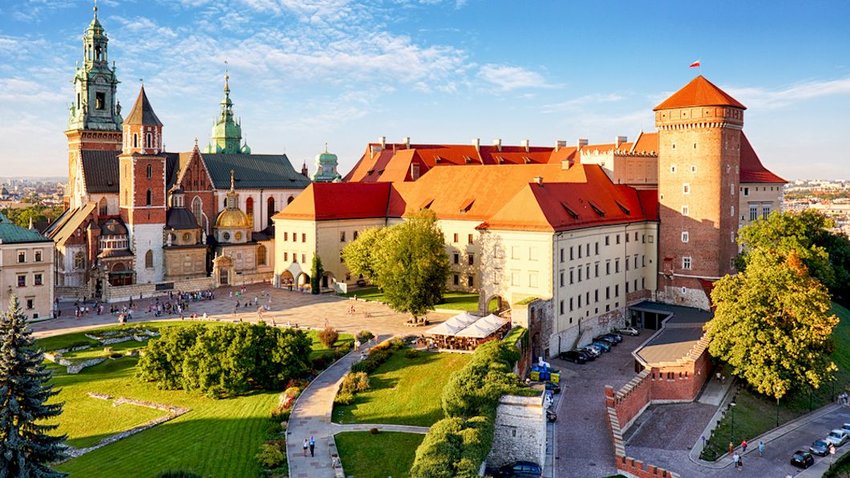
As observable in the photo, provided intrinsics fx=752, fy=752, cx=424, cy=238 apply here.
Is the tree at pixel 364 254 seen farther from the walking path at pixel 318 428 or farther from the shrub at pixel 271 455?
the shrub at pixel 271 455

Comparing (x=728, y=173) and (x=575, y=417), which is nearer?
(x=575, y=417)

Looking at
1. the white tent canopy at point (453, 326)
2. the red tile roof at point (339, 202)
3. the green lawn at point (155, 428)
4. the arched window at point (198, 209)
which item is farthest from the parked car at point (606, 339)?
the arched window at point (198, 209)

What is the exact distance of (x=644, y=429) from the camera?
42.7 meters

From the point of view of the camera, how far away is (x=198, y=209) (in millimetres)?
84688

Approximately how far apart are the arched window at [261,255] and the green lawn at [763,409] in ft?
175

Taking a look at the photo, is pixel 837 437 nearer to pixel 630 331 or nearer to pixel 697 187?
pixel 630 331

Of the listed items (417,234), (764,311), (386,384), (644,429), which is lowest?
(644,429)

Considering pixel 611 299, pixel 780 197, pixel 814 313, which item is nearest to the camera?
pixel 814 313

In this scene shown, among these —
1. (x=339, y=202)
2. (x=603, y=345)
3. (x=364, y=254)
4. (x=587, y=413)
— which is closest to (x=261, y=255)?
(x=339, y=202)

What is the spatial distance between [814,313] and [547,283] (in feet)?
53.7

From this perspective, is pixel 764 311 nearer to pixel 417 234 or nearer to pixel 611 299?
pixel 611 299

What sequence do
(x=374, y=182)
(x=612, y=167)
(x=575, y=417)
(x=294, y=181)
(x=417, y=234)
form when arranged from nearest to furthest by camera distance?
(x=575, y=417)
(x=417, y=234)
(x=612, y=167)
(x=374, y=182)
(x=294, y=181)

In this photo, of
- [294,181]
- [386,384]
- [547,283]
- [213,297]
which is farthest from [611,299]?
[294,181]

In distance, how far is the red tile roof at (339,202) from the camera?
239 ft
